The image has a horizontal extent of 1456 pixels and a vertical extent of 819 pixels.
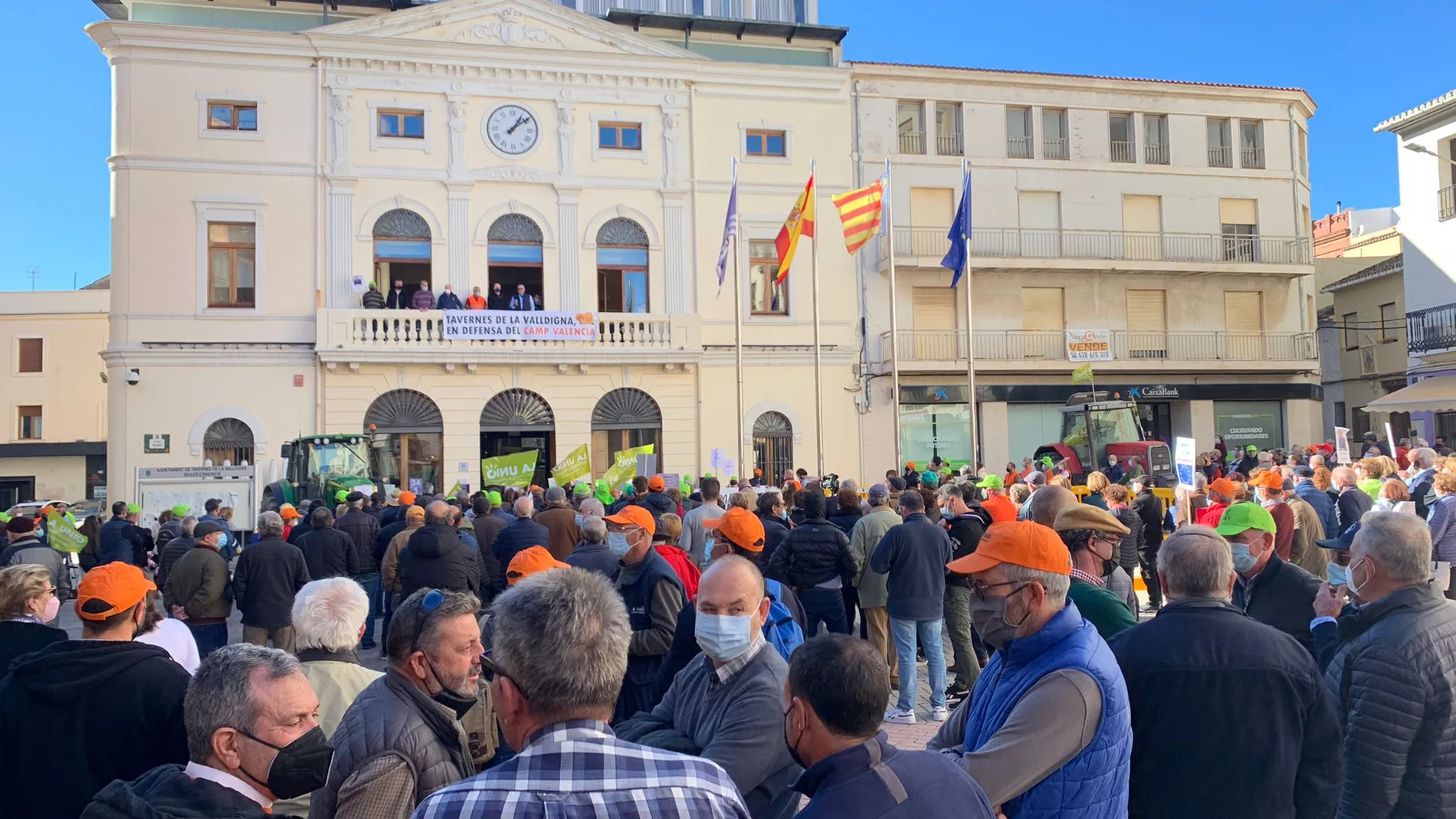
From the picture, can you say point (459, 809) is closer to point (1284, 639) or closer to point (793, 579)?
point (1284, 639)

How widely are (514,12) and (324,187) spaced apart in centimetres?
642

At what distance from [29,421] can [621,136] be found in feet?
99.1

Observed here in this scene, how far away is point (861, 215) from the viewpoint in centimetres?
2009

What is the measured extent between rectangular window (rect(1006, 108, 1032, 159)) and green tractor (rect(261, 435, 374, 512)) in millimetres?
20087

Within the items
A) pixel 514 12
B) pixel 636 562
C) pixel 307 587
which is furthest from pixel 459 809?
pixel 514 12

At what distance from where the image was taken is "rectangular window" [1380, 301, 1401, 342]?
32.0m

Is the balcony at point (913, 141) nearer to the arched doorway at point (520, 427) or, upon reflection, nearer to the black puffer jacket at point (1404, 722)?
the arched doorway at point (520, 427)

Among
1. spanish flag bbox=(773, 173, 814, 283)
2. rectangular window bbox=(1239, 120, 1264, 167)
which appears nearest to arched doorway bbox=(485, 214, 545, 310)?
spanish flag bbox=(773, 173, 814, 283)

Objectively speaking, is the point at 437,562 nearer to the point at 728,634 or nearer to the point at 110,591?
the point at 110,591

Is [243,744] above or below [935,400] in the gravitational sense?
below

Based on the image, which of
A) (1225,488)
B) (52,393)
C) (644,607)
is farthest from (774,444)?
(52,393)

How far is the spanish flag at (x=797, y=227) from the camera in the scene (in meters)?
20.6

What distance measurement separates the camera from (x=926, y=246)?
28203mm

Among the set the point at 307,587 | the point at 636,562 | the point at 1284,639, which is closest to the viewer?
the point at 1284,639
